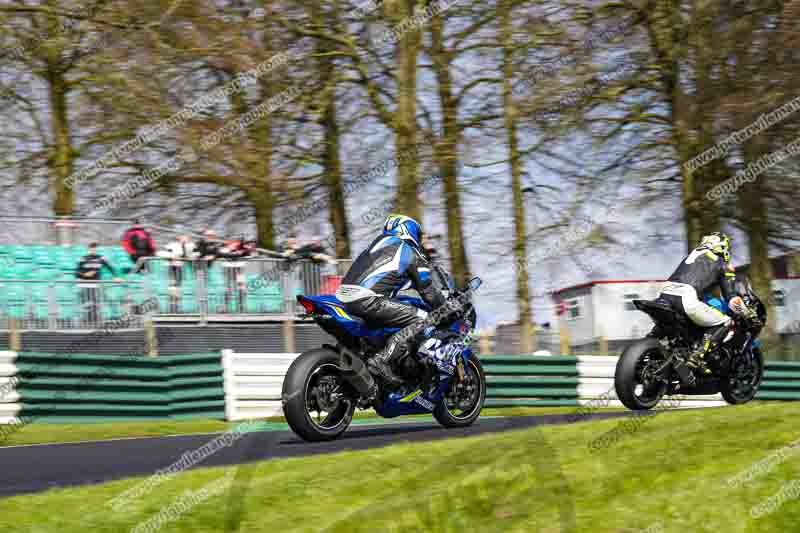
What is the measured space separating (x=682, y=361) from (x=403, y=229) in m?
3.64

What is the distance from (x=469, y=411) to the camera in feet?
33.5

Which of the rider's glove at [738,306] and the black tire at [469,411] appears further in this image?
the rider's glove at [738,306]

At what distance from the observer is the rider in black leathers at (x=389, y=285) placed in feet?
30.1

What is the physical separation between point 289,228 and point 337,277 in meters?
1.49

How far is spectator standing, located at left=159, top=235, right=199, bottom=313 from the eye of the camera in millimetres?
17594

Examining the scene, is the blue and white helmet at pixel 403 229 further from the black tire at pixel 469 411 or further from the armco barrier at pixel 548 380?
the armco barrier at pixel 548 380

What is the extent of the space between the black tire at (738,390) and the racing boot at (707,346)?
457mm

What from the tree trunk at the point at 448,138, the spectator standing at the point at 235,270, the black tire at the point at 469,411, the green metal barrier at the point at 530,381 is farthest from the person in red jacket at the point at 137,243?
the black tire at the point at 469,411

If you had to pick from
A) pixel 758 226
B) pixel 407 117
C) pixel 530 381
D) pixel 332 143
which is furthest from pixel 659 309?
pixel 332 143

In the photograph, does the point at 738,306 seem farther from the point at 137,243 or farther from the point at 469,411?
the point at 137,243

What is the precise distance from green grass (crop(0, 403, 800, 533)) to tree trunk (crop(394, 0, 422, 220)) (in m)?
12.4

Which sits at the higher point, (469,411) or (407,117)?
(407,117)

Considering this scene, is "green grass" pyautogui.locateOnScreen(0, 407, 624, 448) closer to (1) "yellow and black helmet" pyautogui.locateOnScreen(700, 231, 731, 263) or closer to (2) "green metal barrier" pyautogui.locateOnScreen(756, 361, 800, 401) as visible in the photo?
(1) "yellow and black helmet" pyautogui.locateOnScreen(700, 231, 731, 263)

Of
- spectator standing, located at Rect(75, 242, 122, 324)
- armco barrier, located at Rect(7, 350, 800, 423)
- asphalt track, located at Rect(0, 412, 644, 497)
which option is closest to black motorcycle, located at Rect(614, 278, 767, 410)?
asphalt track, located at Rect(0, 412, 644, 497)
